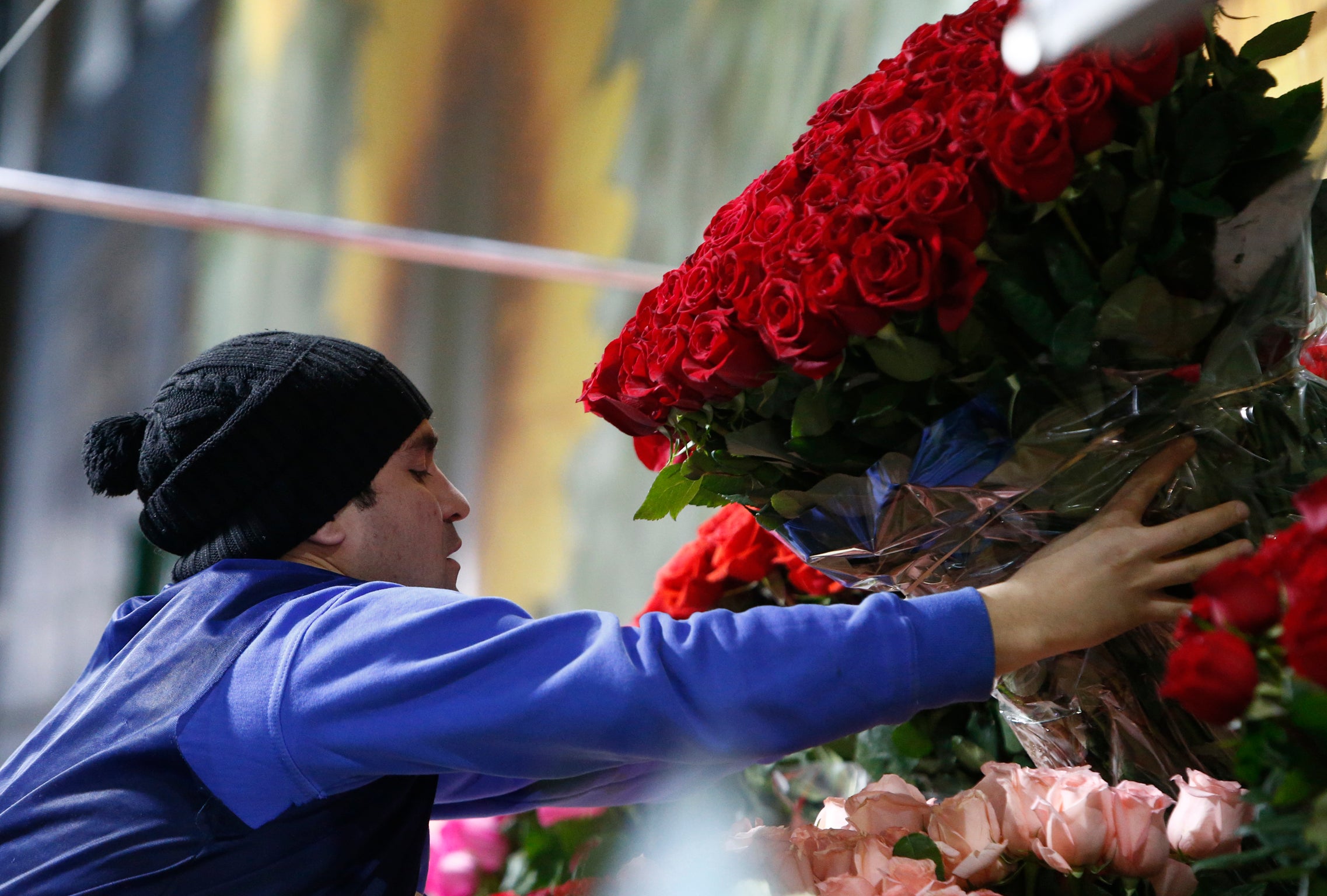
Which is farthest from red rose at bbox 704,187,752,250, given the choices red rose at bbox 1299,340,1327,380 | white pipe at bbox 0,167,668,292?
white pipe at bbox 0,167,668,292

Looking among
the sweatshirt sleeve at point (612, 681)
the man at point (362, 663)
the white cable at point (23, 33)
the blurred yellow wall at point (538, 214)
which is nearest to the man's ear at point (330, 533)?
the man at point (362, 663)

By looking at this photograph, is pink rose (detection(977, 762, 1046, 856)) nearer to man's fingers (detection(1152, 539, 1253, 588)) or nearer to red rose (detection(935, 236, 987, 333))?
man's fingers (detection(1152, 539, 1253, 588))

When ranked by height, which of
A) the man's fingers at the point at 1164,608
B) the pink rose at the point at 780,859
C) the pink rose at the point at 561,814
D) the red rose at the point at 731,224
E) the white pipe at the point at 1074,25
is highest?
the white pipe at the point at 1074,25

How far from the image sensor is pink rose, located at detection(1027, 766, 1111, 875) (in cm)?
71

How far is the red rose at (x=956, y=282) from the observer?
67 centimetres

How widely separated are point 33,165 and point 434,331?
2.75 meters

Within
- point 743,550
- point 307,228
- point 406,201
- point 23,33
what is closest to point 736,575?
point 743,550

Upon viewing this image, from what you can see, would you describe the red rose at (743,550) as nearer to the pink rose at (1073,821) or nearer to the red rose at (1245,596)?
the pink rose at (1073,821)

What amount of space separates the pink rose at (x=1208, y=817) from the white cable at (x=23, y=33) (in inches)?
198

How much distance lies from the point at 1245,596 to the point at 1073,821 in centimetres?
25

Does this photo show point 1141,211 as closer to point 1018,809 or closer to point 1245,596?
point 1245,596

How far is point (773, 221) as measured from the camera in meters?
0.76

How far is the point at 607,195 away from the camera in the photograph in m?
2.71

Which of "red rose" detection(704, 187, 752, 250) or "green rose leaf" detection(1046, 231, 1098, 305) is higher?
"red rose" detection(704, 187, 752, 250)
